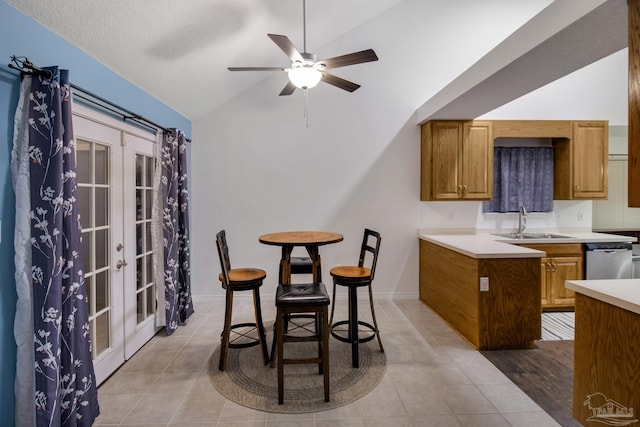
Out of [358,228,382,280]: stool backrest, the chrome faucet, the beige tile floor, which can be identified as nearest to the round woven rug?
the beige tile floor

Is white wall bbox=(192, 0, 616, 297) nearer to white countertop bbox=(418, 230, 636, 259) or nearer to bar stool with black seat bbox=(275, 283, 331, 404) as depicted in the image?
white countertop bbox=(418, 230, 636, 259)

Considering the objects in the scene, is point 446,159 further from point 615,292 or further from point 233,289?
point 233,289

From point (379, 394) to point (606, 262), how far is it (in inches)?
132

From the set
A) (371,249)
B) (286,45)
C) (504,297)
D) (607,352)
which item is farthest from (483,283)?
(286,45)

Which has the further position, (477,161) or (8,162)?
(477,161)

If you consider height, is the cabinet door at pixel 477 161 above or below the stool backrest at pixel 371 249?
above

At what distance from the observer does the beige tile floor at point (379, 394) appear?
201cm

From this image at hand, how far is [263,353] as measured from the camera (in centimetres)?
268

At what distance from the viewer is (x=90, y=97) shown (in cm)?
221

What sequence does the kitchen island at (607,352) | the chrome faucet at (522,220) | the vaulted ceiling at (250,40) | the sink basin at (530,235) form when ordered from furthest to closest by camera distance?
the chrome faucet at (522,220), the sink basin at (530,235), the vaulted ceiling at (250,40), the kitchen island at (607,352)

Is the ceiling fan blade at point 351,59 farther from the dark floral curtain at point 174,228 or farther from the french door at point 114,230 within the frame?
the dark floral curtain at point 174,228

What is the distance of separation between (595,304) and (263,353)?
223 centimetres

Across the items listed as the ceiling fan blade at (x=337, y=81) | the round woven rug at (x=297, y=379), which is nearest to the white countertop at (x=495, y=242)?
the round woven rug at (x=297, y=379)

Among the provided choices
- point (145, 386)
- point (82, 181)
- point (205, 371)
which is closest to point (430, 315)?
point (205, 371)
